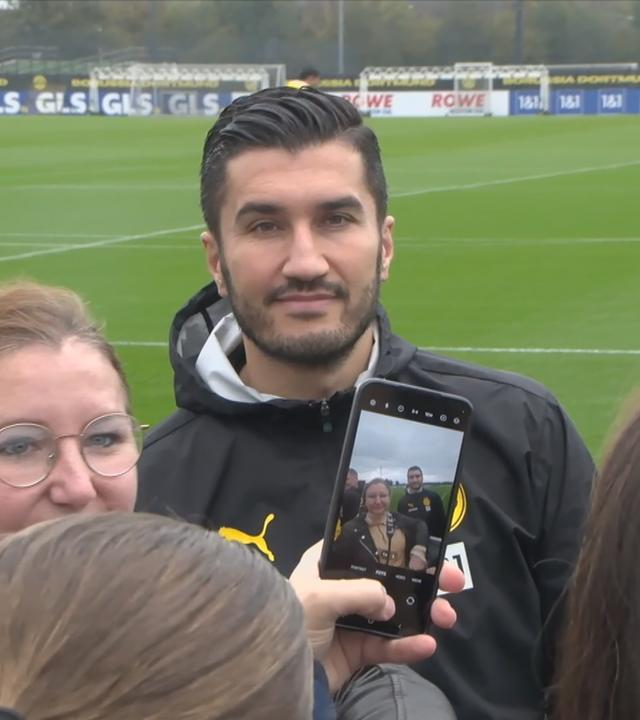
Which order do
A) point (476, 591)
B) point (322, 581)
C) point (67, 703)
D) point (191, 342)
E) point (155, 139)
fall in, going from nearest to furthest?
1. point (67, 703)
2. point (322, 581)
3. point (476, 591)
4. point (191, 342)
5. point (155, 139)

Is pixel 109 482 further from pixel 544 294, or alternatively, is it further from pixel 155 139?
pixel 155 139

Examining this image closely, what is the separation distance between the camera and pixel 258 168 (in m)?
3.20

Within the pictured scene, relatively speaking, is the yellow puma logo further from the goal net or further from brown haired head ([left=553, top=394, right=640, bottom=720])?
the goal net

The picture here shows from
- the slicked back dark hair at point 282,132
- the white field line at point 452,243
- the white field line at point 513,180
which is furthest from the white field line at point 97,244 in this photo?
the slicked back dark hair at point 282,132

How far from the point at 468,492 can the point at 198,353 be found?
27.9 inches

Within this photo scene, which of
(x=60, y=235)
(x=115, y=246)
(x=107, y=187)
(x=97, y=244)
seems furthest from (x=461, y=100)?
(x=115, y=246)

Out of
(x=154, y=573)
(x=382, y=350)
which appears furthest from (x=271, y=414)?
(x=154, y=573)

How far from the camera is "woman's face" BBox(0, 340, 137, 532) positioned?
2.43 metres

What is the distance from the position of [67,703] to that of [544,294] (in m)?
11.4

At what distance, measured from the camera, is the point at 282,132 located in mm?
3225

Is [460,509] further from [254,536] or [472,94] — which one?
[472,94]

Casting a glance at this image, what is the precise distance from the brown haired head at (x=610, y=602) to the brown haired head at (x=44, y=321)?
0.89 m

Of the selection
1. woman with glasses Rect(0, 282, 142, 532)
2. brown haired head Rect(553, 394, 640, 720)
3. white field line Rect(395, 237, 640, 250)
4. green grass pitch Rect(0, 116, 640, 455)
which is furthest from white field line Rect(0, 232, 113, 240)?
brown haired head Rect(553, 394, 640, 720)

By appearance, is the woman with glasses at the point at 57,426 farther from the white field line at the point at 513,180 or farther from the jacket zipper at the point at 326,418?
the white field line at the point at 513,180
